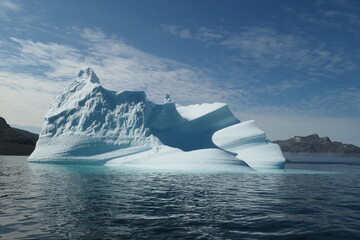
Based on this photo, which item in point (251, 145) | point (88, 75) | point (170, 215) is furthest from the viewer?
point (88, 75)

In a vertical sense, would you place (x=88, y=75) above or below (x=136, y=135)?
above

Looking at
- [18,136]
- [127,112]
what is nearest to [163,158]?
[127,112]

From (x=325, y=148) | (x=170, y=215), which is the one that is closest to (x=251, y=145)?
(x=170, y=215)

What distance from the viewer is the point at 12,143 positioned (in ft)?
280

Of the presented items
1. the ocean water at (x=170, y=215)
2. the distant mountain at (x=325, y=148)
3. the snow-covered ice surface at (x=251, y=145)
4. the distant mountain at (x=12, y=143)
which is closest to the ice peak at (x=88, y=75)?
the snow-covered ice surface at (x=251, y=145)

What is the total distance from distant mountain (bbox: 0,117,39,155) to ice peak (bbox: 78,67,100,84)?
51475 millimetres

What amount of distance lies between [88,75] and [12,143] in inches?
2596

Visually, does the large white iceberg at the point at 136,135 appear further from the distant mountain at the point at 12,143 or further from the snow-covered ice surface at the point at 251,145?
the distant mountain at the point at 12,143

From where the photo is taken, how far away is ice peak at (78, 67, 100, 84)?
111ft

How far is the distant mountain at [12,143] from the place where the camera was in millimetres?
76331

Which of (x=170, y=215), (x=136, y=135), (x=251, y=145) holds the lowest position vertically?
(x=170, y=215)

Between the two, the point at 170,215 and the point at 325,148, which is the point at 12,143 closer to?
the point at 170,215

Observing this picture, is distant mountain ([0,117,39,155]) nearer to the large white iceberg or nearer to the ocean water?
the large white iceberg

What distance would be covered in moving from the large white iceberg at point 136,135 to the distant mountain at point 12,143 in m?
52.6
